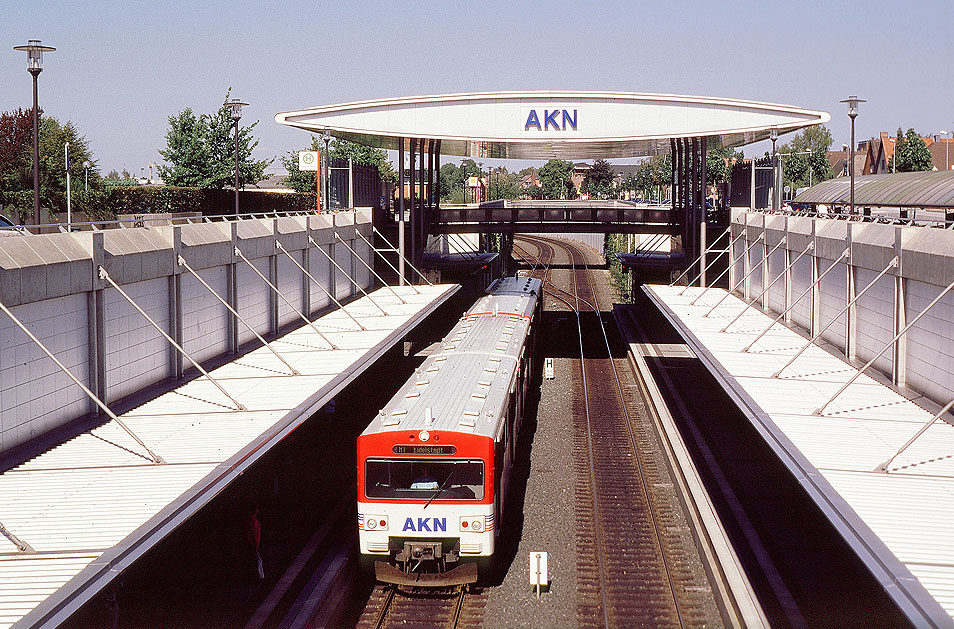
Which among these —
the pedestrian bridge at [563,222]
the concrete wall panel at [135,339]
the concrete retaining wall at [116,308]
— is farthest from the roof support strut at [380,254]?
the concrete wall panel at [135,339]

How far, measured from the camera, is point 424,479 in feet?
49.2

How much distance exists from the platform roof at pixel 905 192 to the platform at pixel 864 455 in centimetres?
2347

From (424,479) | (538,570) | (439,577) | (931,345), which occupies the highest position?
(931,345)

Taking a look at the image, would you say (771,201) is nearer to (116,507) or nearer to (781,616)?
(781,616)

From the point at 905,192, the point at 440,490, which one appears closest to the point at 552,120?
the point at 440,490

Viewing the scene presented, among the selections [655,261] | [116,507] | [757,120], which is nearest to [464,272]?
[655,261]

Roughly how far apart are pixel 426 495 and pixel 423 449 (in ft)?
2.51

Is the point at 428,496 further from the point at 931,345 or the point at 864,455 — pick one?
the point at 931,345

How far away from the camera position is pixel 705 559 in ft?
56.3

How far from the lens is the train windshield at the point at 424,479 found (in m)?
14.9

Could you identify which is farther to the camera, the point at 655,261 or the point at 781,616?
the point at 655,261

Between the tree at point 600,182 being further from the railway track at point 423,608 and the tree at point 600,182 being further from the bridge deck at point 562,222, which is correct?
the railway track at point 423,608

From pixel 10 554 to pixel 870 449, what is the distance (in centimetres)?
1212

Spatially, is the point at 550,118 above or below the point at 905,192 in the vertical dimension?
above
